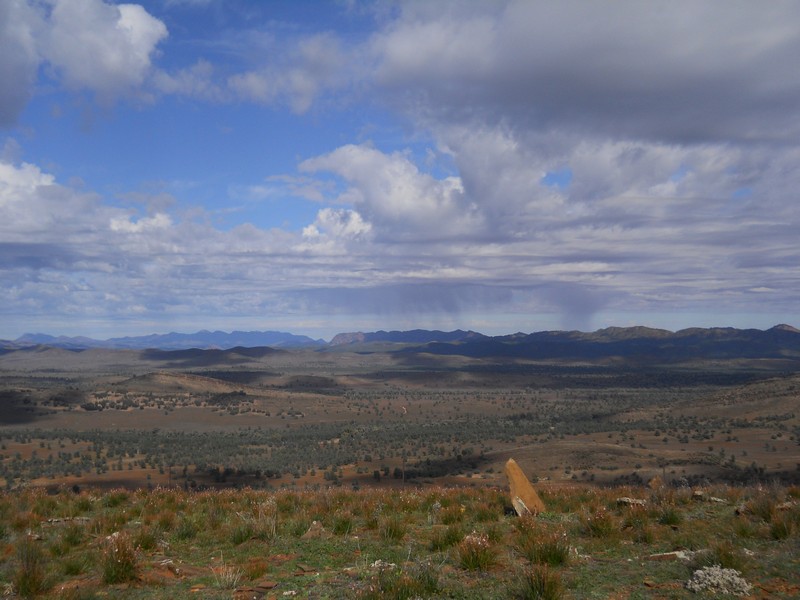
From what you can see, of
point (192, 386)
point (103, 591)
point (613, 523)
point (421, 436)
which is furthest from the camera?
point (192, 386)

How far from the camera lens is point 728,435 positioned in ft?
136

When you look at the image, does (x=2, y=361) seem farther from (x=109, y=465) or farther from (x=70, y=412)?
(x=109, y=465)

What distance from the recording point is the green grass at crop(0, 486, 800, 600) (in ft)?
21.5

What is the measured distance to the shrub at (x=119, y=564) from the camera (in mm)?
Answer: 7004

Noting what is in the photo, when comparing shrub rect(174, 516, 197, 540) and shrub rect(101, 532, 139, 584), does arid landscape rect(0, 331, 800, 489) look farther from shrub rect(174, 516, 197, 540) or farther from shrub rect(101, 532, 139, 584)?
shrub rect(101, 532, 139, 584)

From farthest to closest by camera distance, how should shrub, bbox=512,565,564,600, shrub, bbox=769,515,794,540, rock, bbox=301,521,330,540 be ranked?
rock, bbox=301,521,330,540 → shrub, bbox=769,515,794,540 → shrub, bbox=512,565,564,600

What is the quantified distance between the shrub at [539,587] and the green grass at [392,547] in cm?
1

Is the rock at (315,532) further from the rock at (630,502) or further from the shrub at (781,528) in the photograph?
the shrub at (781,528)

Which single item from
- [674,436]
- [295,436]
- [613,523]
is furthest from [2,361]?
[613,523]

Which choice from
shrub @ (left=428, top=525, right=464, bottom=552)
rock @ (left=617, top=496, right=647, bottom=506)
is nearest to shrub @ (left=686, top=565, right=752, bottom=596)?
shrub @ (left=428, top=525, right=464, bottom=552)

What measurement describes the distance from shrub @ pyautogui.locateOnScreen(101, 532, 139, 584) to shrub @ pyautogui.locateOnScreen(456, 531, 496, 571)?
4.24 m

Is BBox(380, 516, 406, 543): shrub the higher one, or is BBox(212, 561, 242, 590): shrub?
BBox(212, 561, 242, 590): shrub

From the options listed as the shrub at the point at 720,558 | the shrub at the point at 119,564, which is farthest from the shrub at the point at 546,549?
the shrub at the point at 119,564

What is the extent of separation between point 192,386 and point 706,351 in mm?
169410
